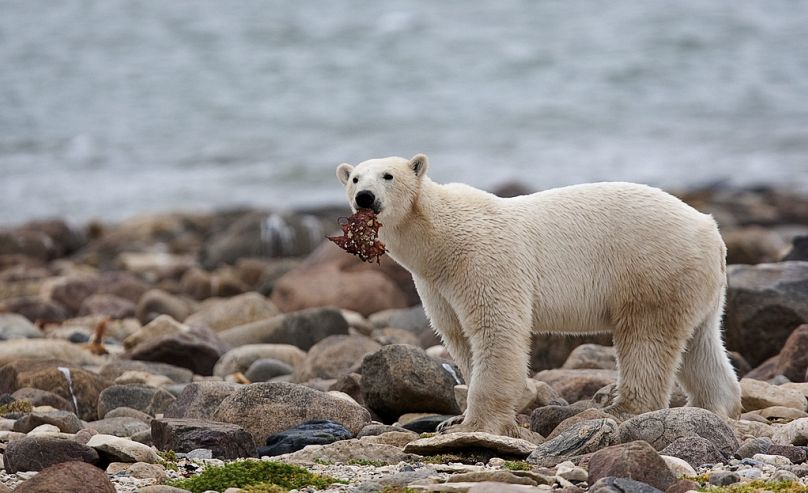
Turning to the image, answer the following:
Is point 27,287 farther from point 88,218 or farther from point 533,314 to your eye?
point 533,314

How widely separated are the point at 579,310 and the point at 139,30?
4325 cm

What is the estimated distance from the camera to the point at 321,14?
4881cm

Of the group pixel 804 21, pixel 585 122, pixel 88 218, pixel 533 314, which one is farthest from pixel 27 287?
pixel 804 21

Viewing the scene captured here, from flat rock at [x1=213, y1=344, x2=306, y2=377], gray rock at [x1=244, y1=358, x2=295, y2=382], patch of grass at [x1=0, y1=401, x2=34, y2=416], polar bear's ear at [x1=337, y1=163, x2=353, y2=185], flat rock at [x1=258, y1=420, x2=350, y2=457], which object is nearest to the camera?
flat rock at [x1=258, y1=420, x2=350, y2=457]

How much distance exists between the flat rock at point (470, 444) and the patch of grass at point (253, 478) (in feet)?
2.80

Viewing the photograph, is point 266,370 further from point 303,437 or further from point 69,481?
point 69,481

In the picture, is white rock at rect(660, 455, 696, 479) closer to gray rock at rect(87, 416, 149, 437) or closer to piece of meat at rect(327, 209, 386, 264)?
piece of meat at rect(327, 209, 386, 264)

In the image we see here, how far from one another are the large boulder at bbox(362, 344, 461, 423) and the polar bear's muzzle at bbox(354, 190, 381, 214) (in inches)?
54.3

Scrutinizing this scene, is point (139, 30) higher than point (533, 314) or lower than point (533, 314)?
higher

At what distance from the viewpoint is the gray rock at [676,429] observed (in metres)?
6.67

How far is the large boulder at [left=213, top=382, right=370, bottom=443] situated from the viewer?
776cm

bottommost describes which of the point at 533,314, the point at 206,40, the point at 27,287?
the point at 27,287

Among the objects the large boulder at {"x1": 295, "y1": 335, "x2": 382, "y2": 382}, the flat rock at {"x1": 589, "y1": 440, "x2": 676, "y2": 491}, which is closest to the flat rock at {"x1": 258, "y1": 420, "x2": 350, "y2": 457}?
the flat rock at {"x1": 589, "y1": 440, "x2": 676, "y2": 491}

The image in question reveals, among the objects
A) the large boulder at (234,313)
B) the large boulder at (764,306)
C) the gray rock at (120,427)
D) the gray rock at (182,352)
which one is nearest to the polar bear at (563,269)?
the gray rock at (120,427)
